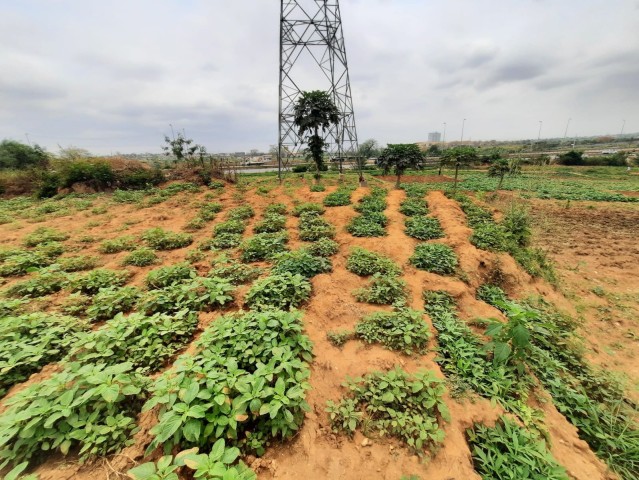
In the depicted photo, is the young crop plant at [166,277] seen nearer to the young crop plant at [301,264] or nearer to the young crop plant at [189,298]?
the young crop plant at [189,298]

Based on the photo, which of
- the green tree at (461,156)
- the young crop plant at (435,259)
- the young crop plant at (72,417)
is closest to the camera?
the young crop plant at (72,417)

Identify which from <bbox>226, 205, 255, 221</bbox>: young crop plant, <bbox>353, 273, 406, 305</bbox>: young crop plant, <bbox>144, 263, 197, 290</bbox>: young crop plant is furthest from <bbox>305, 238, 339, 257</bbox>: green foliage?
<bbox>226, 205, 255, 221</bbox>: young crop plant

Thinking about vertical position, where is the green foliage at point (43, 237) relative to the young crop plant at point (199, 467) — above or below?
above

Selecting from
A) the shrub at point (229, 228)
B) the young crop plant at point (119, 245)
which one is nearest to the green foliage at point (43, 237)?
the young crop plant at point (119, 245)

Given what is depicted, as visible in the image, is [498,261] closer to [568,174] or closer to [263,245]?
[263,245]

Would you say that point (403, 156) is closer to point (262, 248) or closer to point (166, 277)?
point (262, 248)

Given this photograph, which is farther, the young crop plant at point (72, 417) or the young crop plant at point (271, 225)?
the young crop plant at point (271, 225)

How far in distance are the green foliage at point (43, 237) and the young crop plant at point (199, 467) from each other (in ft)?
26.4

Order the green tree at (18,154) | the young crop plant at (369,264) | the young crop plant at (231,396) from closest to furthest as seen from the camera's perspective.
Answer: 1. the young crop plant at (231,396)
2. the young crop plant at (369,264)
3. the green tree at (18,154)

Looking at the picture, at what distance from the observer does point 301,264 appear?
5234mm

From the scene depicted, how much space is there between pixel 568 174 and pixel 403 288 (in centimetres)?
4838

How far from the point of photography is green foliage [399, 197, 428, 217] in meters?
8.98

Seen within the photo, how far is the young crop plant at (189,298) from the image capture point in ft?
13.1

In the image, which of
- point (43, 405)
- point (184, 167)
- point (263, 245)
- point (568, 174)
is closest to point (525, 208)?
point (263, 245)
